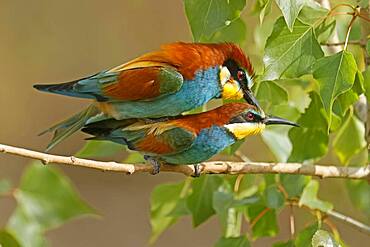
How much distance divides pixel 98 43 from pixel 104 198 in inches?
30.4

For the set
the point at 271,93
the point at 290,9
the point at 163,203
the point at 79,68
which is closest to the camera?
the point at 290,9

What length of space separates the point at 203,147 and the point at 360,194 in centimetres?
40

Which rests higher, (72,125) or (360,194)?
(72,125)

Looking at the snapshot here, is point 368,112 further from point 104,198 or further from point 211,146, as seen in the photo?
point 104,198

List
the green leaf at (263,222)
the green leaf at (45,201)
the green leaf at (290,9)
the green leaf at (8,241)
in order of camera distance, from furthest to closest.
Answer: the green leaf at (45,201), the green leaf at (263,222), the green leaf at (8,241), the green leaf at (290,9)

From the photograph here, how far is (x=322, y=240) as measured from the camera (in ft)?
3.32

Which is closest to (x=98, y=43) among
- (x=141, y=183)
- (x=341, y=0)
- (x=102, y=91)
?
(x=141, y=183)

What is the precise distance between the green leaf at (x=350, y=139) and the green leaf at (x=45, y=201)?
0.42 meters

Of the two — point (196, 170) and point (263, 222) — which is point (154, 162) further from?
point (263, 222)

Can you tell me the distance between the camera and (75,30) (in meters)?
3.82

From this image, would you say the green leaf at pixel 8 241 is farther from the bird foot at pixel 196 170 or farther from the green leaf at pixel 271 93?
the green leaf at pixel 271 93

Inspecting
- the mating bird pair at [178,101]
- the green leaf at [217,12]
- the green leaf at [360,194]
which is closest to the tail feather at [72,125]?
the mating bird pair at [178,101]

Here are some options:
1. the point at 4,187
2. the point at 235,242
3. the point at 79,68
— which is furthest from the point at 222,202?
the point at 79,68

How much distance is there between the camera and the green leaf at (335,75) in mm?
996
